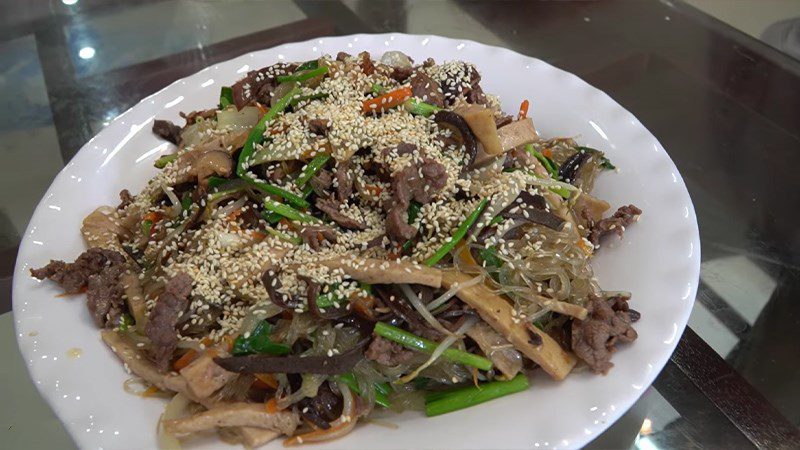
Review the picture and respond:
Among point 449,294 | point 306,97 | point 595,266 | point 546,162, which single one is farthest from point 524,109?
point 449,294

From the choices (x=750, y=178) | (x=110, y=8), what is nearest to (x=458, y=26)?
(x=750, y=178)

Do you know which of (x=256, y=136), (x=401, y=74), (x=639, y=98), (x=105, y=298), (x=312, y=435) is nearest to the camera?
(x=312, y=435)

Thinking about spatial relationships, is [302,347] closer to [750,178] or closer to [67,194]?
[67,194]

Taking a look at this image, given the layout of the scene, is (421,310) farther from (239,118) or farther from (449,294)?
(239,118)

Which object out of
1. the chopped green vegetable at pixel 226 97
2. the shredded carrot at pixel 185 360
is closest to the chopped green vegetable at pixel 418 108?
the chopped green vegetable at pixel 226 97

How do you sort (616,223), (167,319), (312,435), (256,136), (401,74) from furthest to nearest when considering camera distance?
(401,74), (256,136), (616,223), (167,319), (312,435)

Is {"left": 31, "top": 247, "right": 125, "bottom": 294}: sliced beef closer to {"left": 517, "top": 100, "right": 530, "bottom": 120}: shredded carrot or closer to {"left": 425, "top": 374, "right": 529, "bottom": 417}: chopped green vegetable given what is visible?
{"left": 425, "top": 374, "right": 529, "bottom": 417}: chopped green vegetable
